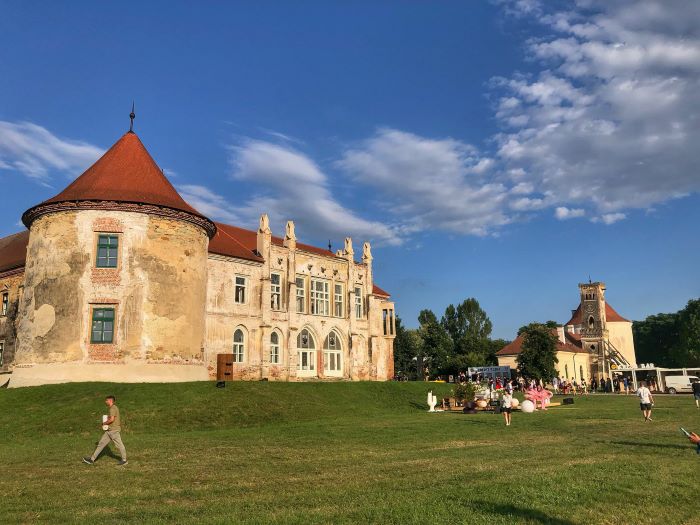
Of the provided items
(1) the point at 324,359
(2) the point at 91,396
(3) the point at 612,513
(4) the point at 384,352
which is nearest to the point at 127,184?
(2) the point at 91,396

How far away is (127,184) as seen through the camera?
33.8 meters

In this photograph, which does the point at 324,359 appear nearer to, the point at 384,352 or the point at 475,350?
the point at 384,352

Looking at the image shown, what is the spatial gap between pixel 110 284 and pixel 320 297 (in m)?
19.2

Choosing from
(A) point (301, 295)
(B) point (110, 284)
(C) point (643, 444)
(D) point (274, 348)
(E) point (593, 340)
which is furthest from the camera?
(E) point (593, 340)

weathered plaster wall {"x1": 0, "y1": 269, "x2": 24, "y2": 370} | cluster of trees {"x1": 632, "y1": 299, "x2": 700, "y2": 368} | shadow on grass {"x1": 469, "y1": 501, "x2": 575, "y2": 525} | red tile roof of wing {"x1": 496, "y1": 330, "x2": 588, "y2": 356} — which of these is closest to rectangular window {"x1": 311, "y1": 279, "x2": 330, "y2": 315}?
weathered plaster wall {"x1": 0, "y1": 269, "x2": 24, "y2": 370}

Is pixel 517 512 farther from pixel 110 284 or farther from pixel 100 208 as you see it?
pixel 100 208

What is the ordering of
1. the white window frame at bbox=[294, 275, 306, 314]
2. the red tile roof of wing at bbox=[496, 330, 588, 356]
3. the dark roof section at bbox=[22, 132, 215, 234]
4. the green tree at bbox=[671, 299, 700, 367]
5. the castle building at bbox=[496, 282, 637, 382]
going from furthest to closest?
the green tree at bbox=[671, 299, 700, 367], the castle building at bbox=[496, 282, 637, 382], the red tile roof of wing at bbox=[496, 330, 588, 356], the white window frame at bbox=[294, 275, 306, 314], the dark roof section at bbox=[22, 132, 215, 234]

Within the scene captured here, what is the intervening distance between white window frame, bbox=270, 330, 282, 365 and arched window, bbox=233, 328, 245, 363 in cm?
268

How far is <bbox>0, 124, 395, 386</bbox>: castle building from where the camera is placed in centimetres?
3052

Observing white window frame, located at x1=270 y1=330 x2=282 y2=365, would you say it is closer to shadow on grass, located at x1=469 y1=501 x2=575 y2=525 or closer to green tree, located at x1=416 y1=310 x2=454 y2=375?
shadow on grass, located at x1=469 y1=501 x2=575 y2=525

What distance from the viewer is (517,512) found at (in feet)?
25.6

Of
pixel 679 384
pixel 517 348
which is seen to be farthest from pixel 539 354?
pixel 517 348

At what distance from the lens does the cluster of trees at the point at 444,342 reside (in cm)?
8081

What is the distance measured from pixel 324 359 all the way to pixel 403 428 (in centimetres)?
2623
